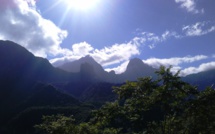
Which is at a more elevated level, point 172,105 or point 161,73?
point 161,73

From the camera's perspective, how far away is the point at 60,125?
18422 millimetres

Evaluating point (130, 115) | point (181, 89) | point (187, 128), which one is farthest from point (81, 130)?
A: point (181, 89)

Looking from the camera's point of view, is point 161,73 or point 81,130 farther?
point 81,130

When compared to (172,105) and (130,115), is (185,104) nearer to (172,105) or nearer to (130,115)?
(172,105)

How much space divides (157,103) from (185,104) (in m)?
1.29

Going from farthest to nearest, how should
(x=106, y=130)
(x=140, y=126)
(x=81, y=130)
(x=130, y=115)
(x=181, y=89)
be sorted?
1. (x=81, y=130)
2. (x=106, y=130)
3. (x=140, y=126)
4. (x=130, y=115)
5. (x=181, y=89)

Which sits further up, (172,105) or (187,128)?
(172,105)

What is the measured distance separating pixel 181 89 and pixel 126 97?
260cm

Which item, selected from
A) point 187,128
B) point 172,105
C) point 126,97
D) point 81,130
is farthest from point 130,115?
point 81,130

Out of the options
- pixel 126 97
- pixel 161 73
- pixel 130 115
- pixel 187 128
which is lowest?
pixel 187 128

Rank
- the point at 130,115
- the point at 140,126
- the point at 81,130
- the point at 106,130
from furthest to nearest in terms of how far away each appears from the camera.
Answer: the point at 81,130 → the point at 106,130 → the point at 140,126 → the point at 130,115

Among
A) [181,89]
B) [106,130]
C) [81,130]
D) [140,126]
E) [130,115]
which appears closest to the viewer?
[181,89]

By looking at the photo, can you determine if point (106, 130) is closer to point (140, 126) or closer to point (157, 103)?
point (140, 126)

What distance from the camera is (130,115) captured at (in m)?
14.1
